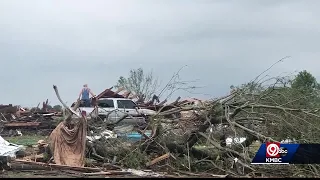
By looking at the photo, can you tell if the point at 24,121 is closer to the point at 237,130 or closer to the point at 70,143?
the point at 70,143

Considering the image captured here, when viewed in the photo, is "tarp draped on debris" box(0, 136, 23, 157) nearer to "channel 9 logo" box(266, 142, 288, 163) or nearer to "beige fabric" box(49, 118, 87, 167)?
"beige fabric" box(49, 118, 87, 167)

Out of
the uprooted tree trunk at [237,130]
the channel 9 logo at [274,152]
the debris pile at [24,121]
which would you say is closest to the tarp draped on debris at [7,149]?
the uprooted tree trunk at [237,130]

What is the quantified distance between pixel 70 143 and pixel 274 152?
13.7ft

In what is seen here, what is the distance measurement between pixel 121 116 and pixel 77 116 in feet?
5.38

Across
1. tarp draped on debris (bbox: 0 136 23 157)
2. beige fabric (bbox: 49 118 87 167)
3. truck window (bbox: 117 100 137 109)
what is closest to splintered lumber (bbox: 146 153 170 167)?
beige fabric (bbox: 49 118 87 167)

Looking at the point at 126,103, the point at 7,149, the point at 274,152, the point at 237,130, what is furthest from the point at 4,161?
the point at 126,103

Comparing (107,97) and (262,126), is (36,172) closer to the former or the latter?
(262,126)

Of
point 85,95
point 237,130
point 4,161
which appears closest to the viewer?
point 4,161

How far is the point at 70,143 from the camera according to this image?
1022 centimetres

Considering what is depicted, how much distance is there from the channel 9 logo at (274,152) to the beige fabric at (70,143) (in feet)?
12.2

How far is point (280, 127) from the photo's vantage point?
9.29 metres

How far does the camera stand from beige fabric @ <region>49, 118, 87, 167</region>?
395 inches

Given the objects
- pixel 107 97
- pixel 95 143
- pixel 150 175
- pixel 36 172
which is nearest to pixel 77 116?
pixel 95 143

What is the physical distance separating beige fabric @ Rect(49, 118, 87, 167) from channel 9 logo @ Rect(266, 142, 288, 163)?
3.72 meters
